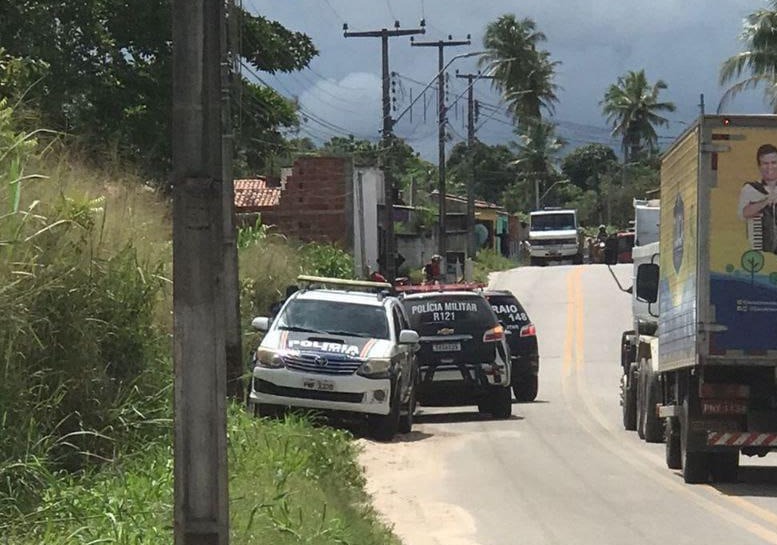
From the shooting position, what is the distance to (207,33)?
5.22m

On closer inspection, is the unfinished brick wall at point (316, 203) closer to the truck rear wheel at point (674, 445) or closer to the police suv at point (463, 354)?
the police suv at point (463, 354)

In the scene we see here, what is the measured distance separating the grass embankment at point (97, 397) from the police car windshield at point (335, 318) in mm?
5019

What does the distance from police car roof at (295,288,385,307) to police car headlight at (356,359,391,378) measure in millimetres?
1701

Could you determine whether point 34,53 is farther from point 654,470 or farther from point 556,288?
point 556,288

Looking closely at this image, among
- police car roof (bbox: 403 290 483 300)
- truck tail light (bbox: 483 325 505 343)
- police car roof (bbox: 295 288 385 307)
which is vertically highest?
police car roof (bbox: 295 288 385 307)

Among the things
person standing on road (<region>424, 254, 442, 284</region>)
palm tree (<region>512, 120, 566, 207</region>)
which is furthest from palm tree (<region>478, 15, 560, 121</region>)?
person standing on road (<region>424, 254, 442, 284</region>)

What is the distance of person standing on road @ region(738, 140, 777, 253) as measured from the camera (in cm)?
1324

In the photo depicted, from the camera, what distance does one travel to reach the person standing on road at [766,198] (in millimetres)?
13242

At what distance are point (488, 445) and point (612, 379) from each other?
14.1 meters

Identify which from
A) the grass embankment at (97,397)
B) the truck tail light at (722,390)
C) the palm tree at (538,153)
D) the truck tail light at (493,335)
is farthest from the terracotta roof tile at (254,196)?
the palm tree at (538,153)

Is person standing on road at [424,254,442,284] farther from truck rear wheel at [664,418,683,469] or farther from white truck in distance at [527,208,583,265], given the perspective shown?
truck rear wheel at [664,418,683,469]

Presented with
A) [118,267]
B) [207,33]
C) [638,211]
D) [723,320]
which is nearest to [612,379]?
[638,211]

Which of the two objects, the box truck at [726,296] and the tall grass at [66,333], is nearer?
the tall grass at [66,333]

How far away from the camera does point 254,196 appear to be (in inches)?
1875
